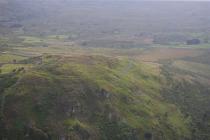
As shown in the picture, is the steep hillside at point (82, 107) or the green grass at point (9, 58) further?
the green grass at point (9, 58)

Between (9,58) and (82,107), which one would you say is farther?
(9,58)

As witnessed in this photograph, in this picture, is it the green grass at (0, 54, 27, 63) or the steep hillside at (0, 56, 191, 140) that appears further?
the green grass at (0, 54, 27, 63)

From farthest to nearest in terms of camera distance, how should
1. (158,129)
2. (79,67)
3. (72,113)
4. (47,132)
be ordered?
(79,67), (158,129), (72,113), (47,132)

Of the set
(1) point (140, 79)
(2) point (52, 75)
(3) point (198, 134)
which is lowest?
(3) point (198, 134)

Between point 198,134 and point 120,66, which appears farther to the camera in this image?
point 120,66

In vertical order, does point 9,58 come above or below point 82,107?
above

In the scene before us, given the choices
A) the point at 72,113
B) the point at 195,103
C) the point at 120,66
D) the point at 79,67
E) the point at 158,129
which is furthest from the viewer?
the point at 120,66

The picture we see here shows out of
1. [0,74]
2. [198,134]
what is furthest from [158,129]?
[0,74]

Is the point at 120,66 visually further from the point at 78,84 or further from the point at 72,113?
the point at 72,113
